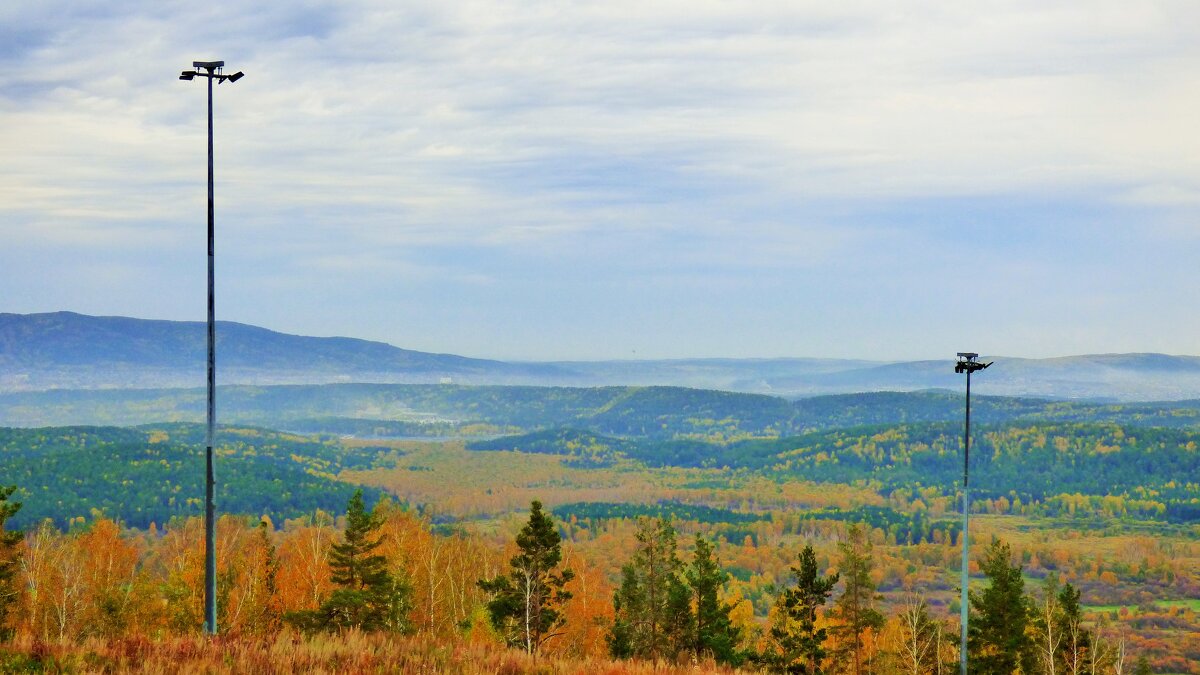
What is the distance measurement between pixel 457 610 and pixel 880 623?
35202 millimetres

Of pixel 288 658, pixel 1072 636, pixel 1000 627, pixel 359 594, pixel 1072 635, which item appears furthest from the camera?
pixel 1072 636

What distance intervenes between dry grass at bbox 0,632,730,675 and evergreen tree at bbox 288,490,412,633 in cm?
2995

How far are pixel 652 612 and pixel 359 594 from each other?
17.8 meters

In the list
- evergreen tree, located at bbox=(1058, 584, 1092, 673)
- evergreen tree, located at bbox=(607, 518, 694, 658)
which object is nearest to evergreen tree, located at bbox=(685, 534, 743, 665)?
evergreen tree, located at bbox=(607, 518, 694, 658)

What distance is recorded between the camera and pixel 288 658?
58.6ft

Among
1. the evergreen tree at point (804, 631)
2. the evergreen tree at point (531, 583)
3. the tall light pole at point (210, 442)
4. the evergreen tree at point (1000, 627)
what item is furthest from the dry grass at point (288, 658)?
the evergreen tree at point (1000, 627)

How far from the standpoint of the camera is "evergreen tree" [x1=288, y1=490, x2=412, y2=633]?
1971 inches

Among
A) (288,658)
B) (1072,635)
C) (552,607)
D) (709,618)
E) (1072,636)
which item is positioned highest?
(288,658)

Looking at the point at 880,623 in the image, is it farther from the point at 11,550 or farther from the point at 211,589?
the point at 11,550

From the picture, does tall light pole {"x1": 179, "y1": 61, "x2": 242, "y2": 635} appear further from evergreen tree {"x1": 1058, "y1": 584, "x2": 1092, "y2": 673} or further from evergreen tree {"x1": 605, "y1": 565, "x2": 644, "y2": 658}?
evergreen tree {"x1": 1058, "y1": 584, "x2": 1092, "y2": 673}

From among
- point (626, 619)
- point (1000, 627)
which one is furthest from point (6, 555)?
point (1000, 627)

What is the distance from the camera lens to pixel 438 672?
59.1ft

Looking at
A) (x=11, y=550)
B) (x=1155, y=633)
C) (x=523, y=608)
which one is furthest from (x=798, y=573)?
(x=1155, y=633)

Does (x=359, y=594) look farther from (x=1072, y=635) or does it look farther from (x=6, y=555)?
(x=1072, y=635)
